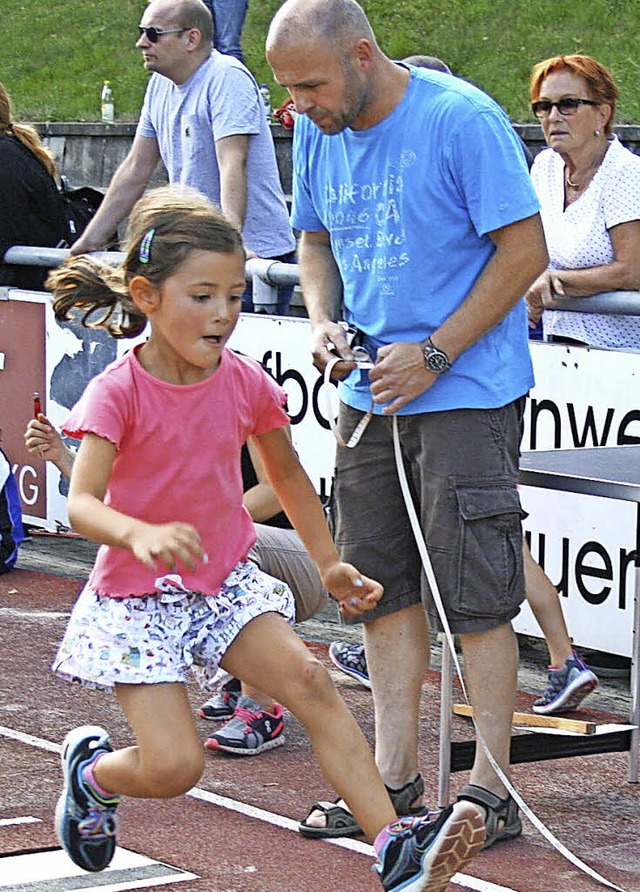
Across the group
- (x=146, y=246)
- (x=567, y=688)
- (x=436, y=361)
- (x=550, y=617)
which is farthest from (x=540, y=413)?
(x=146, y=246)

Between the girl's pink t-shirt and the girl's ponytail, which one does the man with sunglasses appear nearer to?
the girl's ponytail

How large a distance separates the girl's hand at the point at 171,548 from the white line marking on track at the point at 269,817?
117cm

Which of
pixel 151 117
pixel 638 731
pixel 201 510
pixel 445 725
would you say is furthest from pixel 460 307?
pixel 151 117

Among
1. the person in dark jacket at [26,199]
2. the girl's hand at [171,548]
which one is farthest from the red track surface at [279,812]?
the person in dark jacket at [26,199]

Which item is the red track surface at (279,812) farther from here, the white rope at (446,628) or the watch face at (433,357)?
the watch face at (433,357)

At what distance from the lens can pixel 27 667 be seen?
20.9ft

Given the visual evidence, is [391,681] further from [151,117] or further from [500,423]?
[151,117]

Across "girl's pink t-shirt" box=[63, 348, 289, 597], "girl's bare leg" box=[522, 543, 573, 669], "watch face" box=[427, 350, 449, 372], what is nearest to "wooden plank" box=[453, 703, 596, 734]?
"girl's bare leg" box=[522, 543, 573, 669]

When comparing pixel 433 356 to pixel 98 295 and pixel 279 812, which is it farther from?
pixel 279 812

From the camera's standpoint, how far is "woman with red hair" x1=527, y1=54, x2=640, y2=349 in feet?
20.1

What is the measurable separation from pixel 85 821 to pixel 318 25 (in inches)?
78.5

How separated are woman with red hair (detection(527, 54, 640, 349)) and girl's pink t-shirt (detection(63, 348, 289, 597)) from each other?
2454 millimetres

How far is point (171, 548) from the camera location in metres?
3.36

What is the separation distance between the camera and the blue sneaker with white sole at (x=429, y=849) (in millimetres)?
3727
